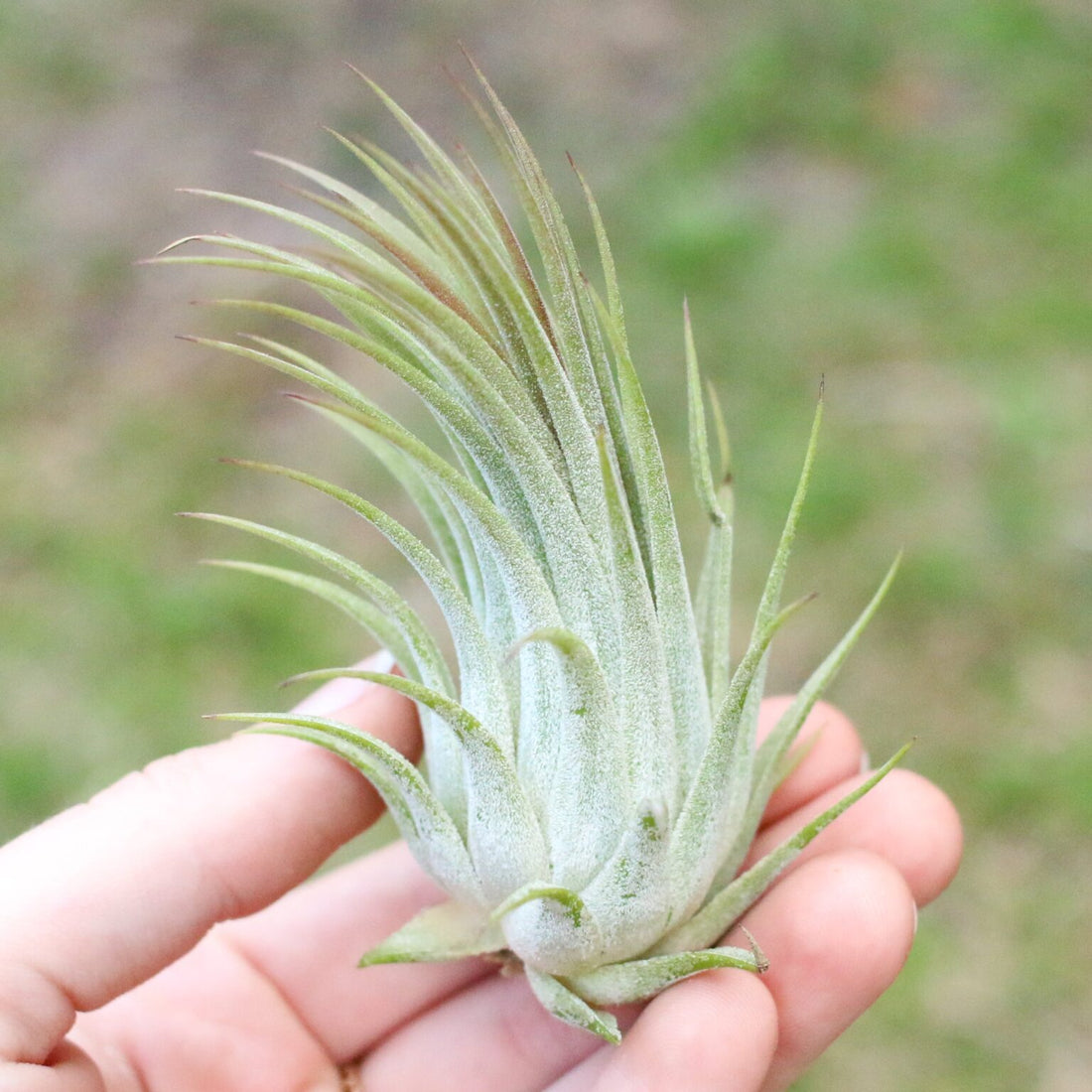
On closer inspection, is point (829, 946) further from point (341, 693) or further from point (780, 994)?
point (341, 693)

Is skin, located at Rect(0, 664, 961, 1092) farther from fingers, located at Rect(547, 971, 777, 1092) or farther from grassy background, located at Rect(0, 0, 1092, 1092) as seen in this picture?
grassy background, located at Rect(0, 0, 1092, 1092)

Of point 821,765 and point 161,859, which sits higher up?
point 161,859

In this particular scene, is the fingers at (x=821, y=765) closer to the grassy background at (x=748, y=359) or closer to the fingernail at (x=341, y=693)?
the fingernail at (x=341, y=693)

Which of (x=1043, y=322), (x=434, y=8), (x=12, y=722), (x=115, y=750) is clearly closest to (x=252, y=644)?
(x=115, y=750)

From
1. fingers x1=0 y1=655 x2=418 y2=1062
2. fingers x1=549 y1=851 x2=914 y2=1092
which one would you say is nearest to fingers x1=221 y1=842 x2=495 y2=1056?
fingers x1=0 y1=655 x2=418 y2=1062

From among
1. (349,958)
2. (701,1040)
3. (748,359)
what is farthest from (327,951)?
(748,359)

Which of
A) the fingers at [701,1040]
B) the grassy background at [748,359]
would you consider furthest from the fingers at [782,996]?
the grassy background at [748,359]
